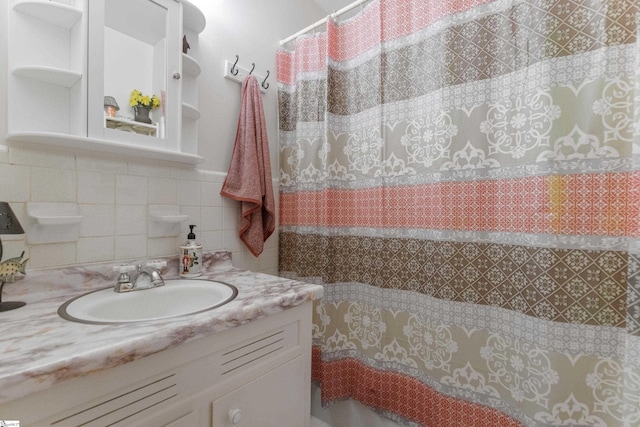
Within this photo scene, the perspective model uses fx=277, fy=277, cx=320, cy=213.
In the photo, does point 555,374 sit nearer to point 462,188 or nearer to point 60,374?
point 462,188

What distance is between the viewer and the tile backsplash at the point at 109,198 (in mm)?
804

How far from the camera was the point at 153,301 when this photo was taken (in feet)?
2.96

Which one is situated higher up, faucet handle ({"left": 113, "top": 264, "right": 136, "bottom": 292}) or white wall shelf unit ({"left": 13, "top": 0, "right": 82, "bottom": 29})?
white wall shelf unit ({"left": 13, "top": 0, "right": 82, "bottom": 29})

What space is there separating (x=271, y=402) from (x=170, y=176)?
894 mm

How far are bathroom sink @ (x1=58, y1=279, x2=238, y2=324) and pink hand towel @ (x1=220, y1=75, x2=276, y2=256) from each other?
392mm

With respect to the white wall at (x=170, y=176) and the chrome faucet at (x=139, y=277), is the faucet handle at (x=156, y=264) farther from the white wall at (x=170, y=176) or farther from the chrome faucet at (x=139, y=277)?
the white wall at (x=170, y=176)

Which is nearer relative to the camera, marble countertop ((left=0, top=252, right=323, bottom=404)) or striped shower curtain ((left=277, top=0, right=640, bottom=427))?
marble countertop ((left=0, top=252, right=323, bottom=404))

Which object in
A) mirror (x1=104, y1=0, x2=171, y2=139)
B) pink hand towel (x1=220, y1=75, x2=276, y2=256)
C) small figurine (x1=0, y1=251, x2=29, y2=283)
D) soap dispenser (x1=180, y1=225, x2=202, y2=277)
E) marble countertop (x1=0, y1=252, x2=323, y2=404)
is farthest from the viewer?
pink hand towel (x1=220, y1=75, x2=276, y2=256)

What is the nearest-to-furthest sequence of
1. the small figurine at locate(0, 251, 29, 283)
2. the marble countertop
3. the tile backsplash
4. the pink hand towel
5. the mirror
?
the marble countertop → the small figurine at locate(0, 251, 29, 283) → the tile backsplash → the mirror → the pink hand towel

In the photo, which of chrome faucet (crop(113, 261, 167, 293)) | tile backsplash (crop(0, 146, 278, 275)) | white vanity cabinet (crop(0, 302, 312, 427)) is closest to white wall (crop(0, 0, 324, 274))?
tile backsplash (crop(0, 146, 278, 275))

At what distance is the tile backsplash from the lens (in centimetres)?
80

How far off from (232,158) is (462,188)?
0.99m

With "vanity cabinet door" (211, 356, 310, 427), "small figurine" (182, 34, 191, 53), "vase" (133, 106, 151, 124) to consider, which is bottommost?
"vanity cabinet door" (211, 356, 310, 427)

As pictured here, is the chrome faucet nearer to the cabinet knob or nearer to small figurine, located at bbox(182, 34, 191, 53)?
the cabinet knob
